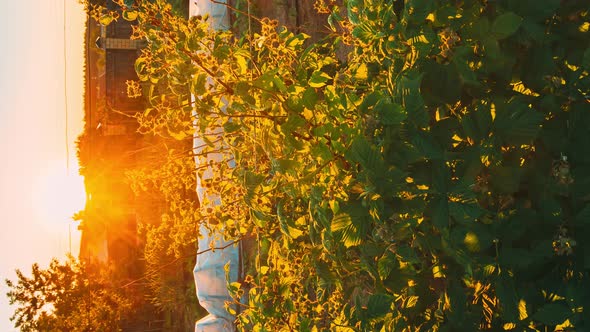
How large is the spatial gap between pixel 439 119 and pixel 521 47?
429mm

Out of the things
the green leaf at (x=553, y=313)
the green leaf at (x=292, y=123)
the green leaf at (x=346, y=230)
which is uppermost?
the green leaf at (x=292, y=123)

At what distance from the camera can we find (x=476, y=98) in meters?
2.01

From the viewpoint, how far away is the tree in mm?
11328

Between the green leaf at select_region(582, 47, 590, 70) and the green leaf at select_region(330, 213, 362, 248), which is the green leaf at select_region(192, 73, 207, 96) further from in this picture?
the green leaf at select_region(582, 47, 590, 70)

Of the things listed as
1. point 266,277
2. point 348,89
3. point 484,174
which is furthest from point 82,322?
point 484,174

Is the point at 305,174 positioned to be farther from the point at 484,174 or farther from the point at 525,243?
the point at 525,243

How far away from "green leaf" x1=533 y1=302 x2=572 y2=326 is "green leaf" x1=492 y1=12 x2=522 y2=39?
0.90 metres

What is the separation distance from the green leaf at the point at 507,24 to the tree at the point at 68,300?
1126 centimetres

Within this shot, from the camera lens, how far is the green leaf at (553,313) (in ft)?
5.74

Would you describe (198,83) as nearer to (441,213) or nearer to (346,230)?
(346,230)

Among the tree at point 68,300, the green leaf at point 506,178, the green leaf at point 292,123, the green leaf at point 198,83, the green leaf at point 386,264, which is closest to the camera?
the green leaf at point 506,178

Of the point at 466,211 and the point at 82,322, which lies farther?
the point at 82,322

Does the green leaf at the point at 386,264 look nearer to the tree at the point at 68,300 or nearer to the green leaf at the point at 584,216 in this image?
the green leaf at the point at 584,216

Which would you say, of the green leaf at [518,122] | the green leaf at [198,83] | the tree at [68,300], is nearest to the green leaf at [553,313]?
the green leaf at [518,122]
